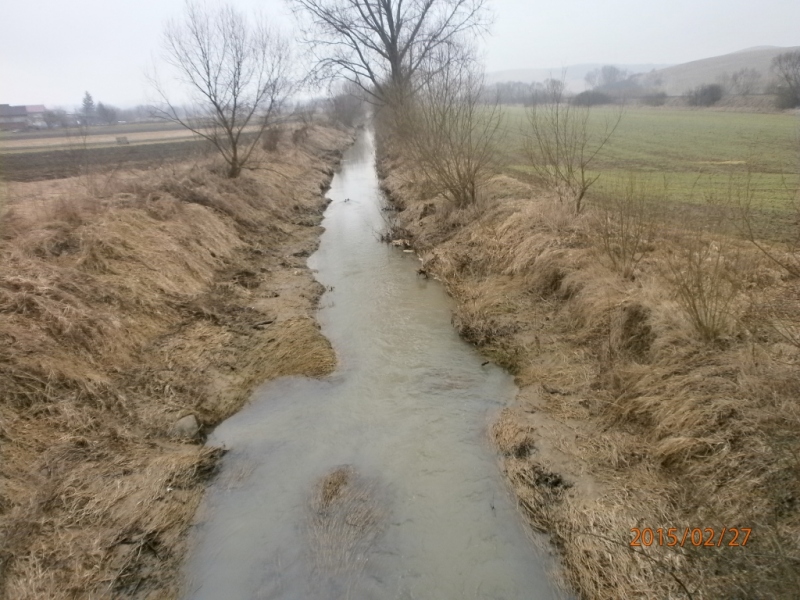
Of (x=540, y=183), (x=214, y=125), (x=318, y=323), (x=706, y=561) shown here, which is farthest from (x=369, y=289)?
(x=214, y=125)

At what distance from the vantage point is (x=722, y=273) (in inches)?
217

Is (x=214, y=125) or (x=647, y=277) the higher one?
(x=214, y=125)

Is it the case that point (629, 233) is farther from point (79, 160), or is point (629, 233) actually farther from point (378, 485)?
point (79, 160)

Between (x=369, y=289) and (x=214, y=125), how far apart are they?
9.10 m

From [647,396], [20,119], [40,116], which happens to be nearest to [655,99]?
→ [647,396]

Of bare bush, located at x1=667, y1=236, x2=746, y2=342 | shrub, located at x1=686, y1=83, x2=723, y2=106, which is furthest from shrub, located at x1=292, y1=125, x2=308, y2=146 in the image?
shrub, located at x1=686, y1=83, x2=723, y2=106

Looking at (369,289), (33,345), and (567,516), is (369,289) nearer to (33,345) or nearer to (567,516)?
(33,345)

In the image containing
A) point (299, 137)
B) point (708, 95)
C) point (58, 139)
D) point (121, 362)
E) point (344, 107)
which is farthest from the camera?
point (344, 107)

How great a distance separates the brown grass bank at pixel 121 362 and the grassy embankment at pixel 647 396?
11.3ft

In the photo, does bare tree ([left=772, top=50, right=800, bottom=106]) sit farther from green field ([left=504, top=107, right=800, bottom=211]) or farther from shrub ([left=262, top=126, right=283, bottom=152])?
shrub ([left=262, top=126, right=283, bottom=152])

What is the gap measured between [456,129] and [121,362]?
371 inches
